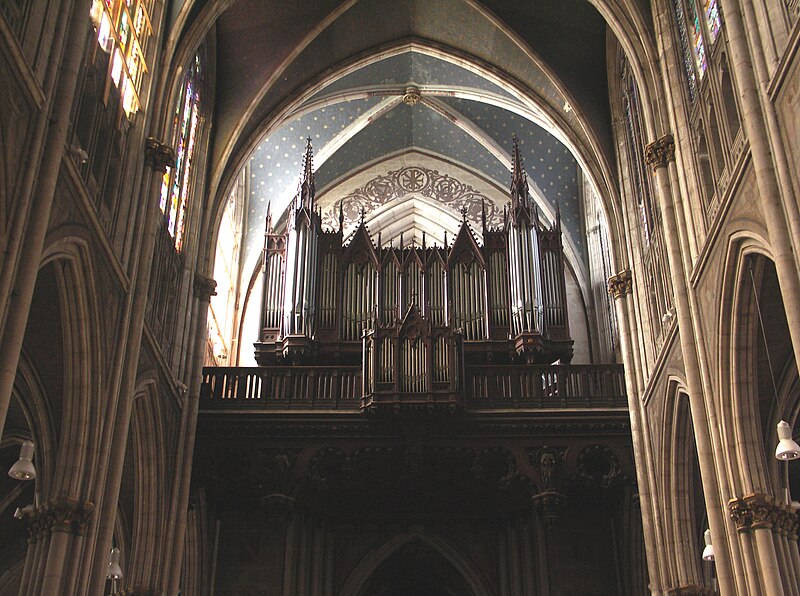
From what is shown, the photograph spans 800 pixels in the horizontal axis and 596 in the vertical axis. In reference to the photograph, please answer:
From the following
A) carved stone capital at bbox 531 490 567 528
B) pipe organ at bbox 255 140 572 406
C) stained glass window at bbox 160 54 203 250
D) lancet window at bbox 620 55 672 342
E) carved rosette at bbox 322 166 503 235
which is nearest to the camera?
lancet window at bbox 620 55 672 342

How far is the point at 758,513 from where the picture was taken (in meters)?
12.9

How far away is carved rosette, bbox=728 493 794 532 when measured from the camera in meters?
12.9

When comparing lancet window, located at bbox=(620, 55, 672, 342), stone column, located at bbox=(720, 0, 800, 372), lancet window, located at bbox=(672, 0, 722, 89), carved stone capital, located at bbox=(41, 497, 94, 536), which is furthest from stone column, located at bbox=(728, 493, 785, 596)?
carved stone capital, located at bbox=(41, 497, 94, 536)

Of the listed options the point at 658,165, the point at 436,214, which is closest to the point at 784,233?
the point at 658,165

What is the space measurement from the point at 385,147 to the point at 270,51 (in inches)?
288

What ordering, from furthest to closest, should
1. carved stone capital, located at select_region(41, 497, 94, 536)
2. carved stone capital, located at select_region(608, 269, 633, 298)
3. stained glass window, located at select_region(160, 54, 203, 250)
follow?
carved stone capital, located at select_region(608, 269, 633, 298), stained glass window, located at select_region(160, 54, 203, 250), carved stone capital, located at select_region(41, 497, 94, 536)

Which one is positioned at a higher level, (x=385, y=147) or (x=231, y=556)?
(x=385, y=147)

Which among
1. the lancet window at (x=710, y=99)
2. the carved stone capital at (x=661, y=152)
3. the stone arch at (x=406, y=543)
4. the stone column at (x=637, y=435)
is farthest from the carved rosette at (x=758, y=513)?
the stone arch at (x=406, y=543)

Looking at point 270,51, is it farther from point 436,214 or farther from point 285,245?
point 436,214

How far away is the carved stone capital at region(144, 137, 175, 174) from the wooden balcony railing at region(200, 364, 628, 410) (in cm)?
491

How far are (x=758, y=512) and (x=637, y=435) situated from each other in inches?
209

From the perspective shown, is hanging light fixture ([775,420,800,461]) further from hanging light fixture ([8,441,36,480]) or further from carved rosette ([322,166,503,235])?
carved rosette ([322,166,503,235])

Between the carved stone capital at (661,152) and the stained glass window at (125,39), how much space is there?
8.20 meters

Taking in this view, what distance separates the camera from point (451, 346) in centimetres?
1986
